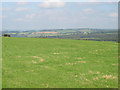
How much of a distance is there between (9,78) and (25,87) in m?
4.02

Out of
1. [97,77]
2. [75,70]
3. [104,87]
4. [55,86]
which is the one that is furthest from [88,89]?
[75,70]

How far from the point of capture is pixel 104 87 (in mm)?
18812

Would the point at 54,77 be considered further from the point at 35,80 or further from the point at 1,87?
the point at 1,87

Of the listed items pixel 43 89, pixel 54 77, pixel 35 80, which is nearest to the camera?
pixel 43 89

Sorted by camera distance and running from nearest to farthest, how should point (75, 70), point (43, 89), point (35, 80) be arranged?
point (43, 89), point (35, 80), point (75, 70)

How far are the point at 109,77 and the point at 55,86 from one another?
6.95m

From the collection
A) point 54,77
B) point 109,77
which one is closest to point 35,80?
point 54,77

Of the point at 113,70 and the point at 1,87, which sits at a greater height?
the point at 1,87

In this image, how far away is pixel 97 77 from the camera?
73.8ft

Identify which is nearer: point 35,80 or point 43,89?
→ point 43,89

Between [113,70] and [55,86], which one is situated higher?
[55,86]

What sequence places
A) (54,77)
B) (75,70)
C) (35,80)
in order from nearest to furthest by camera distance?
1. (35,80)
2. (54,77)
3. (75,70)

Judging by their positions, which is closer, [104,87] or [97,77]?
[104,87]

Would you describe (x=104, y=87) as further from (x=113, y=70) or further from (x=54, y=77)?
(x=113, y=70)
